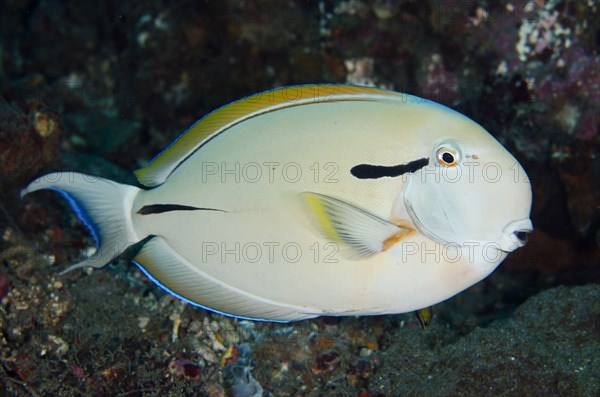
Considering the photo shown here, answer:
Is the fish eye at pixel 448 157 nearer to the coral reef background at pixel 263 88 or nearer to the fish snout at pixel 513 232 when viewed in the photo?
the fish snout at pixel 513 232

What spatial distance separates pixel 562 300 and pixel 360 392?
4.77ft

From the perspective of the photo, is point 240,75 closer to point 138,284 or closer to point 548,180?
point 138,284

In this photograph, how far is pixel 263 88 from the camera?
504 cm

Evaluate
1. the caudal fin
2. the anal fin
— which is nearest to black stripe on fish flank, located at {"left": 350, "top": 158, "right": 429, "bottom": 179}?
the anal fin

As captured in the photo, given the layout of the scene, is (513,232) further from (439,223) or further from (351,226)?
(351,226)

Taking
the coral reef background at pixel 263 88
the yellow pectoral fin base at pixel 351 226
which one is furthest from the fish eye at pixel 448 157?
the coral reef background at pixel 263 88

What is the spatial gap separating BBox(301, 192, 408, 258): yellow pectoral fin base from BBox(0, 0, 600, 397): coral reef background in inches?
41.3

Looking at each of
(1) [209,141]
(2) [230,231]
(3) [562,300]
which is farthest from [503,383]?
(1) [209,141]

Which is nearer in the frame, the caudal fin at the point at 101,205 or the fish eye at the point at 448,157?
the fish eye at the point at 448,157

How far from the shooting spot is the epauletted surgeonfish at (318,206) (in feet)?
6.12

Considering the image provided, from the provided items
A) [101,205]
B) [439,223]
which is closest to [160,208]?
[101,205]

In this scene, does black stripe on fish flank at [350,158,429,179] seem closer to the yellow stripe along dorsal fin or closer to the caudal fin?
the yellow stripe along dorsal fin

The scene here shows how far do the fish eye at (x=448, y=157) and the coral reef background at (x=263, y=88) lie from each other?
1228 mm

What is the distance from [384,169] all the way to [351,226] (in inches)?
11.0
